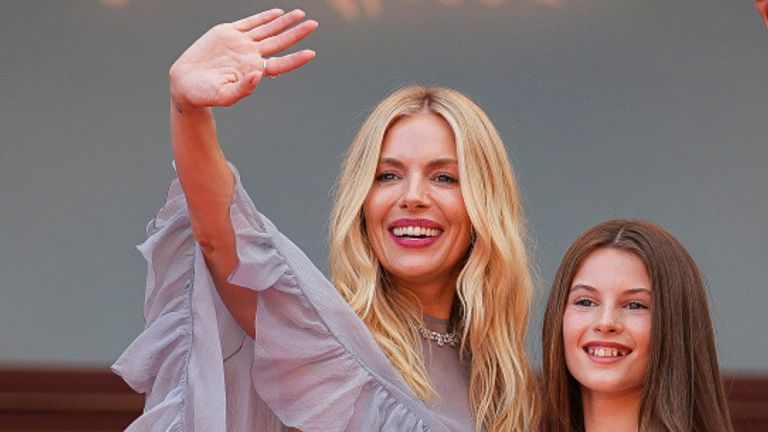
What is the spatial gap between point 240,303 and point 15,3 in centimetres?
344

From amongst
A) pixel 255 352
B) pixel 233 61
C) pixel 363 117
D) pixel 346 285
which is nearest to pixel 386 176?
pixel 346 285

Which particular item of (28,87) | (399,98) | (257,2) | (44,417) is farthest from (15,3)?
(399,98)

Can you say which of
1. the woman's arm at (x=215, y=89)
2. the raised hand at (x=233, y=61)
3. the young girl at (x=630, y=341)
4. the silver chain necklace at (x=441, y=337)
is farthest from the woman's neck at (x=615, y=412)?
the raised hand at (x=233, y=61)

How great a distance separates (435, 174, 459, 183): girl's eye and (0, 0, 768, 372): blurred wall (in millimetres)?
2784

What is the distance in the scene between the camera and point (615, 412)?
119 inches

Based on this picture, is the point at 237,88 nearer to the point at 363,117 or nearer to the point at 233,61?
the point at 233,61

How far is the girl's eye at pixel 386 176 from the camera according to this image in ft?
10.4

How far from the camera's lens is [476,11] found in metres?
5.95

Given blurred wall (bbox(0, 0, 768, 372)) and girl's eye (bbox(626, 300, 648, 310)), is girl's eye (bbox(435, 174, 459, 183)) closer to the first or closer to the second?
girl's eye (bbox(626, 300, 648, 310))

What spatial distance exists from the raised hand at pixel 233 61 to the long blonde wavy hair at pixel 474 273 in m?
0.55

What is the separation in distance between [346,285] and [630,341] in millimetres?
500

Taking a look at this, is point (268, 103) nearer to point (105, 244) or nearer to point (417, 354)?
point (105, 244)

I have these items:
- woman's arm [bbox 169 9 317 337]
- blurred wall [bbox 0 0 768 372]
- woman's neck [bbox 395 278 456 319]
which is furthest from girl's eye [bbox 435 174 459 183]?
blurred wall [bbox 0 0 768 372]

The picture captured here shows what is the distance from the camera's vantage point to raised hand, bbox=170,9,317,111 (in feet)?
8.44
